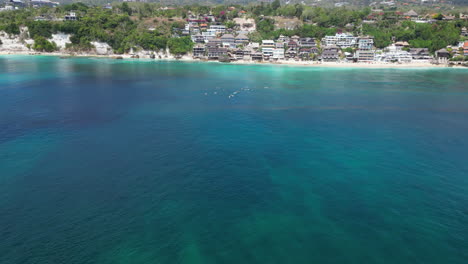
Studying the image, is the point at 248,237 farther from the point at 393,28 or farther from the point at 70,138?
the point at 393,28

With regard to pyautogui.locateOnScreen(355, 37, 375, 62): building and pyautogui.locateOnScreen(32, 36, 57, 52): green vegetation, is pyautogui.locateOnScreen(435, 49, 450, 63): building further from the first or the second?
pyautogui.locateOnScreen(32, 36, 57, 52): green vegetation

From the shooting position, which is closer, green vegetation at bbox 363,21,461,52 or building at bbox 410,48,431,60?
building at bbox 410,48,431,60

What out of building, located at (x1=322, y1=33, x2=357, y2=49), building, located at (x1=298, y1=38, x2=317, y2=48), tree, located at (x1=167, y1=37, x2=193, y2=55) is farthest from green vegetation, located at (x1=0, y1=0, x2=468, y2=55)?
building, located at (x1=298, y1=38, x2=317, y2=48)

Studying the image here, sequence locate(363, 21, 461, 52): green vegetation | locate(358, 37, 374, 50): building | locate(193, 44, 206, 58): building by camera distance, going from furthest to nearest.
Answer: locate(193, 44, 206, 58): building
locate(358, 37, 374, 50): building
locate(363, 21, 461, 52): green vegetation

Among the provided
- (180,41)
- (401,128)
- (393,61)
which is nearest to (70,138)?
(401,128)

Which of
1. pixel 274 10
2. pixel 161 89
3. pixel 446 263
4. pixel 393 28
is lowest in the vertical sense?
pixel 446 263

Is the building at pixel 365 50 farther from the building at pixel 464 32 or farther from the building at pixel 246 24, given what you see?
the building at pixel 246 24

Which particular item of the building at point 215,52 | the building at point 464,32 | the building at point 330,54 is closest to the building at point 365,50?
the building at point 330,54

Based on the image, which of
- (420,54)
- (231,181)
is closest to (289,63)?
(420,54)
